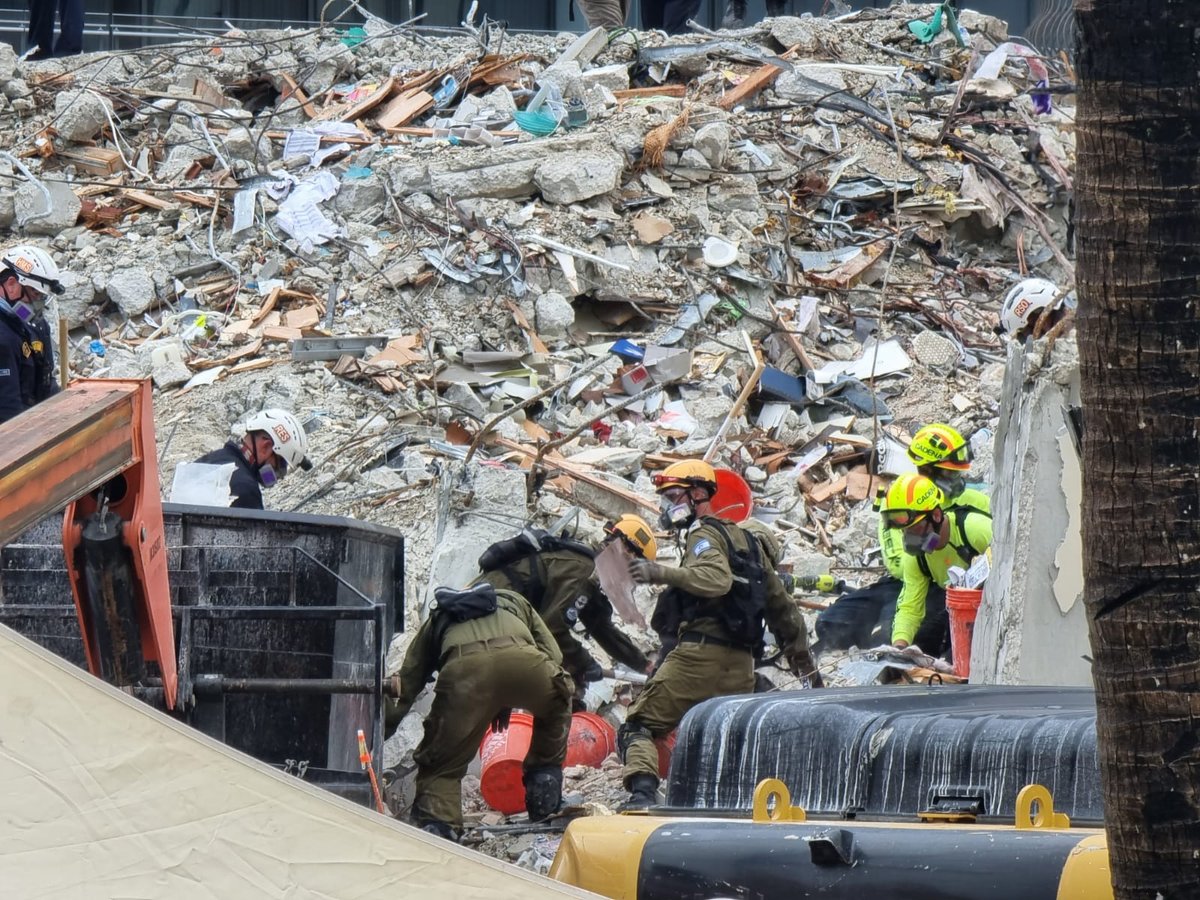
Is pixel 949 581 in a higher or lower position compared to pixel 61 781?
lower

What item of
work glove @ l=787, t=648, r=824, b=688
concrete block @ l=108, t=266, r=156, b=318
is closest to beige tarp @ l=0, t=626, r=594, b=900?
work glove @ l=787, t=648, r=824, b=688

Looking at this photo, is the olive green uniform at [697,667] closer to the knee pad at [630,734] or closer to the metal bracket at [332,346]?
the knee pad at [630,734]

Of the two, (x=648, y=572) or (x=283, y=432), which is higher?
(x=283, y=432)

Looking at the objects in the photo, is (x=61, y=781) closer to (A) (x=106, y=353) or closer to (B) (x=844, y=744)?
(B) (x=844, y=744)

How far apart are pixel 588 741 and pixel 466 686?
1.41 metres

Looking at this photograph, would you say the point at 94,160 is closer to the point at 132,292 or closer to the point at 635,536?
the point at 132,292

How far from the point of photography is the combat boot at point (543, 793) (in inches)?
303

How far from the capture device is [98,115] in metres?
14.8

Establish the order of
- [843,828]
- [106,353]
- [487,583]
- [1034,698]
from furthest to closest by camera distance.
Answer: [106,353], [487,583], [1034,698], [843,828]

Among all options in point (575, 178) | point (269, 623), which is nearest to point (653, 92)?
point (575, 178)

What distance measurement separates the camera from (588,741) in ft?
28.6

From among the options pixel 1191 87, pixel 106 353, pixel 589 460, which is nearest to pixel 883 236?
pixel 589 460

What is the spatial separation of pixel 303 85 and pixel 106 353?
3978 mm

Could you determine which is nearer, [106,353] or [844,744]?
[844,744]
